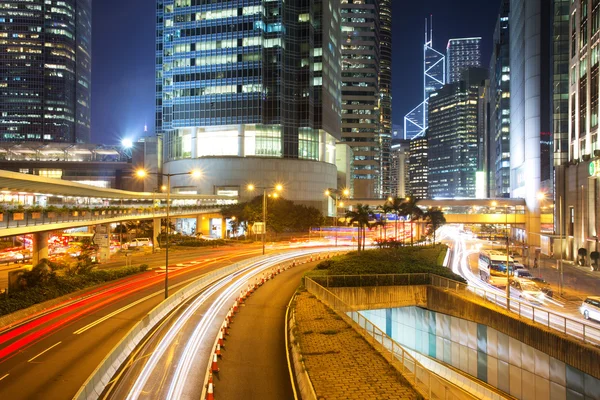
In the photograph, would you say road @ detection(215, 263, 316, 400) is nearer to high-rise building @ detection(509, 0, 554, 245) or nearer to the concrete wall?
high-rise building @ detection(509, 0, 554, 245)

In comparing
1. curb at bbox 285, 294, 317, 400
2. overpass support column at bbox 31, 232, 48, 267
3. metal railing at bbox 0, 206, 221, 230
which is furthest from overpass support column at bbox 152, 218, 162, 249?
curb at bbox 285, 294, 317, 400

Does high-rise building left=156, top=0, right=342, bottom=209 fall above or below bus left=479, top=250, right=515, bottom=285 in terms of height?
above

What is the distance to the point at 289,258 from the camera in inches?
2131

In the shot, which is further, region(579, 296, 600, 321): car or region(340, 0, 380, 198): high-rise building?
region(340, 0, 380, 198): high-rise building

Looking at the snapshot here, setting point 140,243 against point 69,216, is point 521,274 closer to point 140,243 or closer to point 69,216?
point 69,216

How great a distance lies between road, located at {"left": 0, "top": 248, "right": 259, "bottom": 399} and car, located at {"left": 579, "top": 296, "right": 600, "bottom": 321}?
28.1 metres

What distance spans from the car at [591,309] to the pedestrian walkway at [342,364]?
16.4 metres

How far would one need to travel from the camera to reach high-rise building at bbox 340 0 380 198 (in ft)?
543

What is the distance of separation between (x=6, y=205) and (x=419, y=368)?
27054 mm

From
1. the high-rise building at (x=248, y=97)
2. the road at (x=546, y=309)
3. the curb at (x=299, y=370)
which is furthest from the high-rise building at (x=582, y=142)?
the high-rise building at (x=248, y=97)

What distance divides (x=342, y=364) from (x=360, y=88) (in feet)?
513

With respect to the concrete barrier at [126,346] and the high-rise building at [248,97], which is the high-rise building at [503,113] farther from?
the concrete barrier at [126,346]

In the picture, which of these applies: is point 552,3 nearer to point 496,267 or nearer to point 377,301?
point 496,267

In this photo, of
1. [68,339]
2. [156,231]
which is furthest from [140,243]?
[68,339]
